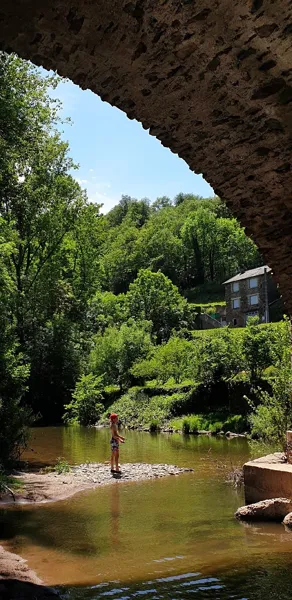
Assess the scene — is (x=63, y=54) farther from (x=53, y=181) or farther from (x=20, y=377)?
(x=53, y=181)

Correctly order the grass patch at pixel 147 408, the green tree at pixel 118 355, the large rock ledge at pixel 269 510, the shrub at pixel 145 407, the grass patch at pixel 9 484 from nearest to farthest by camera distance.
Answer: the large rock ledge at pixel 269 510
the grass patch at pixel 9 484
the grass patch at pixel 147 408
the shrub at pixel 145 407
the green tree at pixel 118 355

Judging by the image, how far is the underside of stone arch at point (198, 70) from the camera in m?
3.93

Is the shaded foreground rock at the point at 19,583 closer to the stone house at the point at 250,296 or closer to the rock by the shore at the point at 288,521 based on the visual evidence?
the rock by the shore at the point at 288,521

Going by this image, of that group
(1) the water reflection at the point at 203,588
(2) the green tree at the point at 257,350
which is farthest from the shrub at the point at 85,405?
(1) the water reflection at the point at 203,588

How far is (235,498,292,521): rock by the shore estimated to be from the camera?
8.87 m

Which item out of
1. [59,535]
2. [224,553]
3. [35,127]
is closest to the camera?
[224,553]

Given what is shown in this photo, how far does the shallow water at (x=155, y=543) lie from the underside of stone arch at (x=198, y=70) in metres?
3.85

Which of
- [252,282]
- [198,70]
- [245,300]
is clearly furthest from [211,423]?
[245,300]

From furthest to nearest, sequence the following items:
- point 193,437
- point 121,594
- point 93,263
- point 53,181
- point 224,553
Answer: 1. point 93,263
2. point 53,181
3. point 193,437
4. point 224,553
5. point 121,594

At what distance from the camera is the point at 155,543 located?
26.8ft

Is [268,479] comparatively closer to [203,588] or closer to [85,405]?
[203,588]

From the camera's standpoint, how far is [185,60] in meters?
4.34

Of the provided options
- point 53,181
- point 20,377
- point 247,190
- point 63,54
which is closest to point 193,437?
point 20,377

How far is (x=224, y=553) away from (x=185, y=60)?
6.09 meters
